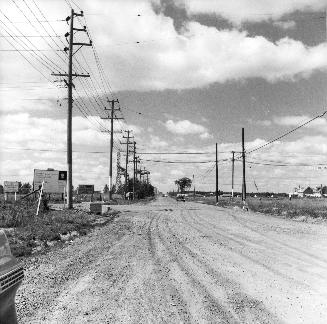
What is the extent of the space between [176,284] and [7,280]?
435 centimetres

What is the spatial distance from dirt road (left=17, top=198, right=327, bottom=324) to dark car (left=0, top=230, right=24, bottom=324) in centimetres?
185

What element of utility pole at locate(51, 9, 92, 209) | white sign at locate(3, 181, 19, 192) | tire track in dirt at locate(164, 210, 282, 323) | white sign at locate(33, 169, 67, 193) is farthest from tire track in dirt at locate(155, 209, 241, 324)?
white sign at locate(3, 181, 19, 192)

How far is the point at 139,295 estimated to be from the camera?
256 inches

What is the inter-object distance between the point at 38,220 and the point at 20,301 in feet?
40.6

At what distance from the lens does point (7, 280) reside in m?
3.39

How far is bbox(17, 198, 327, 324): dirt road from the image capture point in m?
5.57

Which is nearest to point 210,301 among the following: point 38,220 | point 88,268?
point 88,268

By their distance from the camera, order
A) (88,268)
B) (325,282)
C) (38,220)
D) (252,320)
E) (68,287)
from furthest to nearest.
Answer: (38,220) < (88,268) < (325,282) < (68,287) < (252,320)

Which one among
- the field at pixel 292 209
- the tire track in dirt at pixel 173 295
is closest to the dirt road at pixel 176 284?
the tire track in dirt at pixel 173 295

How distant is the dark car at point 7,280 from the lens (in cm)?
331

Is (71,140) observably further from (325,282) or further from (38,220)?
(325,282)

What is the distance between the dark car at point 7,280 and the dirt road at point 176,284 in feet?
6.06

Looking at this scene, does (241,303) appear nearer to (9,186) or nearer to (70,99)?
(70,99)

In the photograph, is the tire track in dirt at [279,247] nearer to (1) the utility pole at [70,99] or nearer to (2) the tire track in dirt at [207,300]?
(2) the tire track in dirt at [207,300]
